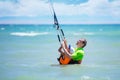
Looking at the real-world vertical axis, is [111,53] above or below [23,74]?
below

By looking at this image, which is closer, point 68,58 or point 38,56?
point 68,58

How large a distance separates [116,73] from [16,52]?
3231 millimetres

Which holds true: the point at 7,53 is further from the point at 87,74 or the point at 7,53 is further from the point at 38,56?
the point at 87,74

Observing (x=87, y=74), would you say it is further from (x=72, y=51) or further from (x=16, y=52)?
(x=16, y=52)

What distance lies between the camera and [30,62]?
784 centimetres

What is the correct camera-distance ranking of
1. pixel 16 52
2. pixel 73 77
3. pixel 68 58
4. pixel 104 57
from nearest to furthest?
1. pixel 73 77
2. pixel 68 58
3. pixel 104 57
4. pixel 16 52

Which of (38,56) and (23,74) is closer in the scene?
(23,74)

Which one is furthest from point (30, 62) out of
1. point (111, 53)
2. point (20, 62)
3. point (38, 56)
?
point (111, 53)

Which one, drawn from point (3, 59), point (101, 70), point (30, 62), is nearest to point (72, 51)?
point (101, 70)

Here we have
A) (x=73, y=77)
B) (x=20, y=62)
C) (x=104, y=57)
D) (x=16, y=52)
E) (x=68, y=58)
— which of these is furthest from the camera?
(x=16, y=52)

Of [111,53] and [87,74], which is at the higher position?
[87,74]

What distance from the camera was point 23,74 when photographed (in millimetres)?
6672

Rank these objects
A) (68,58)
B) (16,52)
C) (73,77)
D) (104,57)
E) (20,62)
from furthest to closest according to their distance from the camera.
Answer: (16,52)
(104,57)
(20,62)
(68,58)
(73,77)

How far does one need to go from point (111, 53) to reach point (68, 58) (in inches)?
108
